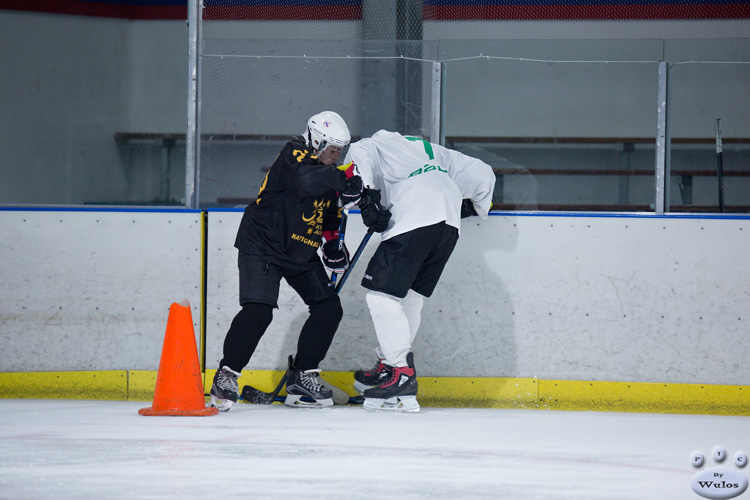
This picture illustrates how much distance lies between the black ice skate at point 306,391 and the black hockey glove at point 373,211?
682mm

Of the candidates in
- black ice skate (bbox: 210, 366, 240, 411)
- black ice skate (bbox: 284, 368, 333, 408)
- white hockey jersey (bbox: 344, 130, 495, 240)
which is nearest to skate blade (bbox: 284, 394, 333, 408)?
black ice skate (bbox: 284, 368, 333, 408)

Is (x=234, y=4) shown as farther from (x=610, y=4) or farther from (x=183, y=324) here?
(x=610, y=4)

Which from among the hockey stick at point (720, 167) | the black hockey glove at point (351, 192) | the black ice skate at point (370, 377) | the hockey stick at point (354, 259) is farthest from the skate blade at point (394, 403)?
the hockey stick at point (720, 167)

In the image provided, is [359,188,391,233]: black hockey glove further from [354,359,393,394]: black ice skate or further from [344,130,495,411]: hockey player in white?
[354,359,393,394]: black ice skate

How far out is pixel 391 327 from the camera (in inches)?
151

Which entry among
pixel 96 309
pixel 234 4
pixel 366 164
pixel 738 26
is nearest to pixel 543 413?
pixel 366 164

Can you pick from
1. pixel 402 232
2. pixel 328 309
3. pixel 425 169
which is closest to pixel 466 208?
pixel 425 169

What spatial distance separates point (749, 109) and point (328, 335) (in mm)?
2607

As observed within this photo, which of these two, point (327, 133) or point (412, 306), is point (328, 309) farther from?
point (327, 133)

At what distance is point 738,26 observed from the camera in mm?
6203

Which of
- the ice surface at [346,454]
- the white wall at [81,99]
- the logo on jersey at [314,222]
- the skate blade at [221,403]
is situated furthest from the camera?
the white wall at [81,99]

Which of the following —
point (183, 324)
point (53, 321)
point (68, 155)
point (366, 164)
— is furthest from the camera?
point (68, 155)

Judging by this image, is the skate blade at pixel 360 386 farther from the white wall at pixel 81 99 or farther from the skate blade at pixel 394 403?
the white wall at pixel 81 99

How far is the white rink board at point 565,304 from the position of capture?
4.17 meters
